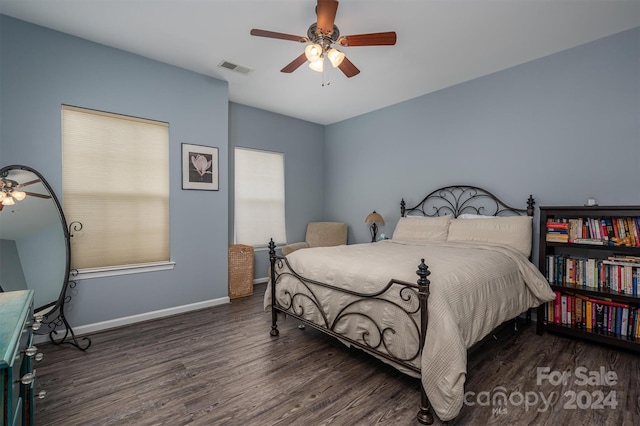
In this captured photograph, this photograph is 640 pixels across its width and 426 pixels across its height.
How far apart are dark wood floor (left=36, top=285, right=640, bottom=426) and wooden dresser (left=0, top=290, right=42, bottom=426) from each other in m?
0.59

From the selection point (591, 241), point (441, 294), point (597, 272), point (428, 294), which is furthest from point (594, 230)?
point (428, 294)

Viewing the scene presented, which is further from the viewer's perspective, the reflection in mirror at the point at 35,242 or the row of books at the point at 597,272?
the row of books at the point at 597,272

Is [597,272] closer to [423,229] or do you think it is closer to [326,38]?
[423,229]

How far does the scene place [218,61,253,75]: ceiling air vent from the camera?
3.22 m

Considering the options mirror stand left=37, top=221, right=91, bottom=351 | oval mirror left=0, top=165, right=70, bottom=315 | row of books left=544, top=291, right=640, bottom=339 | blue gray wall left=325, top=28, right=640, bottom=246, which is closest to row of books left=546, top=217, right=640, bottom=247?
blue gray wall left=325, top=28, right=640, bottom=246

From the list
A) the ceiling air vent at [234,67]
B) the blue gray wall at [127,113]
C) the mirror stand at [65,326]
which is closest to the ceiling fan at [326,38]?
the ceiling air vent at [234,67]

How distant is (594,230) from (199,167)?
13.4ft

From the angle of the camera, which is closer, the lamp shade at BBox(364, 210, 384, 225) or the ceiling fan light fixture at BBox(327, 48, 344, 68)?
the ceiling fan light fixture at BBox(327, 48, 344, 68)

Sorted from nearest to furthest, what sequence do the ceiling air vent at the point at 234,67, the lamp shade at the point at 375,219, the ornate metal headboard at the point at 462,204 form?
the ceiling air vent at the point at 234,67
the ornate metal headboard at the point at 462,204
the lamp shade at the point at 375,219

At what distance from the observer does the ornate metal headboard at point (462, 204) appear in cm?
339

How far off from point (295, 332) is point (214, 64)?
118 inches

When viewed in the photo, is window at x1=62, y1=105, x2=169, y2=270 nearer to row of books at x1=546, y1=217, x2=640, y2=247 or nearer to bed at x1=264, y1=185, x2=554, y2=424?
bed at x1=264, y1=185, x2=554, y2=424

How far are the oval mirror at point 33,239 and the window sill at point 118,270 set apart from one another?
18 cm

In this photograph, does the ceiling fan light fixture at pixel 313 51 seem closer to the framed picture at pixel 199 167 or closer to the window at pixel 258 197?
the framed picture at pixel 199 167
